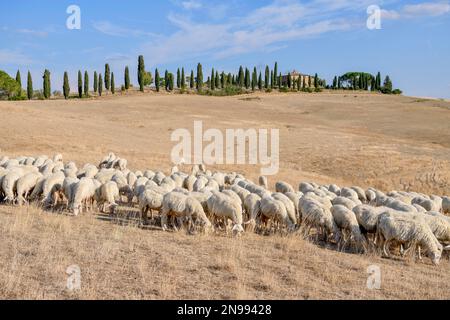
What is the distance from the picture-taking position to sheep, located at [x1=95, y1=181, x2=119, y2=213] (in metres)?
13.1

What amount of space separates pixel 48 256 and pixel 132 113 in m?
53.0

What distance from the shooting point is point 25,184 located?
1324 centimetres

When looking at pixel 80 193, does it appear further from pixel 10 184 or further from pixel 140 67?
pixel 140 67

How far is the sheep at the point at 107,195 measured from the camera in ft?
43.1

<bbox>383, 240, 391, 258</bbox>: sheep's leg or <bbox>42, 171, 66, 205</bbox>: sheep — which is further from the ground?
<bbox>42, 171, 66, 205</bbox>: sheep

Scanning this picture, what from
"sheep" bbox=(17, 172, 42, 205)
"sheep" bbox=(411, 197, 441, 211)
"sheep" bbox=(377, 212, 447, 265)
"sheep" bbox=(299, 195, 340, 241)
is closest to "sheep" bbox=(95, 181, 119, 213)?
"sheep" bbox=(17, 172, 42, 205)

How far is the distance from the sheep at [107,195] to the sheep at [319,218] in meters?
5.58

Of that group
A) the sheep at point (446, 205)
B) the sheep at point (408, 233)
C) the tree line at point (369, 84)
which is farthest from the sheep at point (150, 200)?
the tree line at point (369, 84)

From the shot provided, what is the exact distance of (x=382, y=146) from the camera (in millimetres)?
36000

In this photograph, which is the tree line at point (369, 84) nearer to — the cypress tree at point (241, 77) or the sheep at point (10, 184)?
the cypress tree at point (241, 77)

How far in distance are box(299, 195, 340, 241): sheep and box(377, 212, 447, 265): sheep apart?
1.29m

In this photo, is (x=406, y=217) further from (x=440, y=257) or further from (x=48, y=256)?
(x=48, y=256)

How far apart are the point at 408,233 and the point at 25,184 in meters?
10.7

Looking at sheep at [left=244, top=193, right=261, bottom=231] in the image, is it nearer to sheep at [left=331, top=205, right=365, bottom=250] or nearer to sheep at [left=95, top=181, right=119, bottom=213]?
sheep at [left=331, top=205, right=365, bottom=250]
